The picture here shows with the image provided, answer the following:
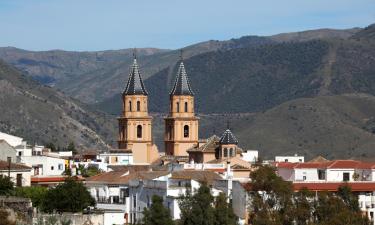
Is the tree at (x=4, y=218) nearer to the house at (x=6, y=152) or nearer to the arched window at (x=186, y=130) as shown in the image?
the house at (x=6, y=152)

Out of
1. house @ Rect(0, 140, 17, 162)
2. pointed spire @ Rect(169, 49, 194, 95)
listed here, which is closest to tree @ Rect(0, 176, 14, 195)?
house @ Rect(0, 140, 17, 162)

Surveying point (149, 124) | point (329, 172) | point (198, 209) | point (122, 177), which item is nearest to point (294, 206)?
point (198, 209)

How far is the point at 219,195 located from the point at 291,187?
6.80m

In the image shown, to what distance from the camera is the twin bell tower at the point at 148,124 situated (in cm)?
12912

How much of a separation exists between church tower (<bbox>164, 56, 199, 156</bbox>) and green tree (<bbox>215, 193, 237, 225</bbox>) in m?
59.8

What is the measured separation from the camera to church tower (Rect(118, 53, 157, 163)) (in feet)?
423

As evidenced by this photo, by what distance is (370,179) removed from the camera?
91.2 m

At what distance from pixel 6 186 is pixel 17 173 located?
31.2 feet

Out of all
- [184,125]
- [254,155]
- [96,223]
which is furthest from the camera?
[184,125]

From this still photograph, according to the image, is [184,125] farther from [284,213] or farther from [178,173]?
[284,213]

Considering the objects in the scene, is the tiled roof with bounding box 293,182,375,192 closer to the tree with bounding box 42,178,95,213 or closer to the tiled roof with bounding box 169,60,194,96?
the tree with bounding box 42,178,95,213

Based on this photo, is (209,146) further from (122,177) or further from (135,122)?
(122,177)

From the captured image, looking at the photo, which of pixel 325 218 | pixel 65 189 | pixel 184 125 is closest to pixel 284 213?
pixel 325 218

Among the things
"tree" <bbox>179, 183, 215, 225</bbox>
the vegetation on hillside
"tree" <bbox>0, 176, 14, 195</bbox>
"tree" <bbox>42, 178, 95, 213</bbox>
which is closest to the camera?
"tree" <bbox>179, 183, 215, 225</bbox>
